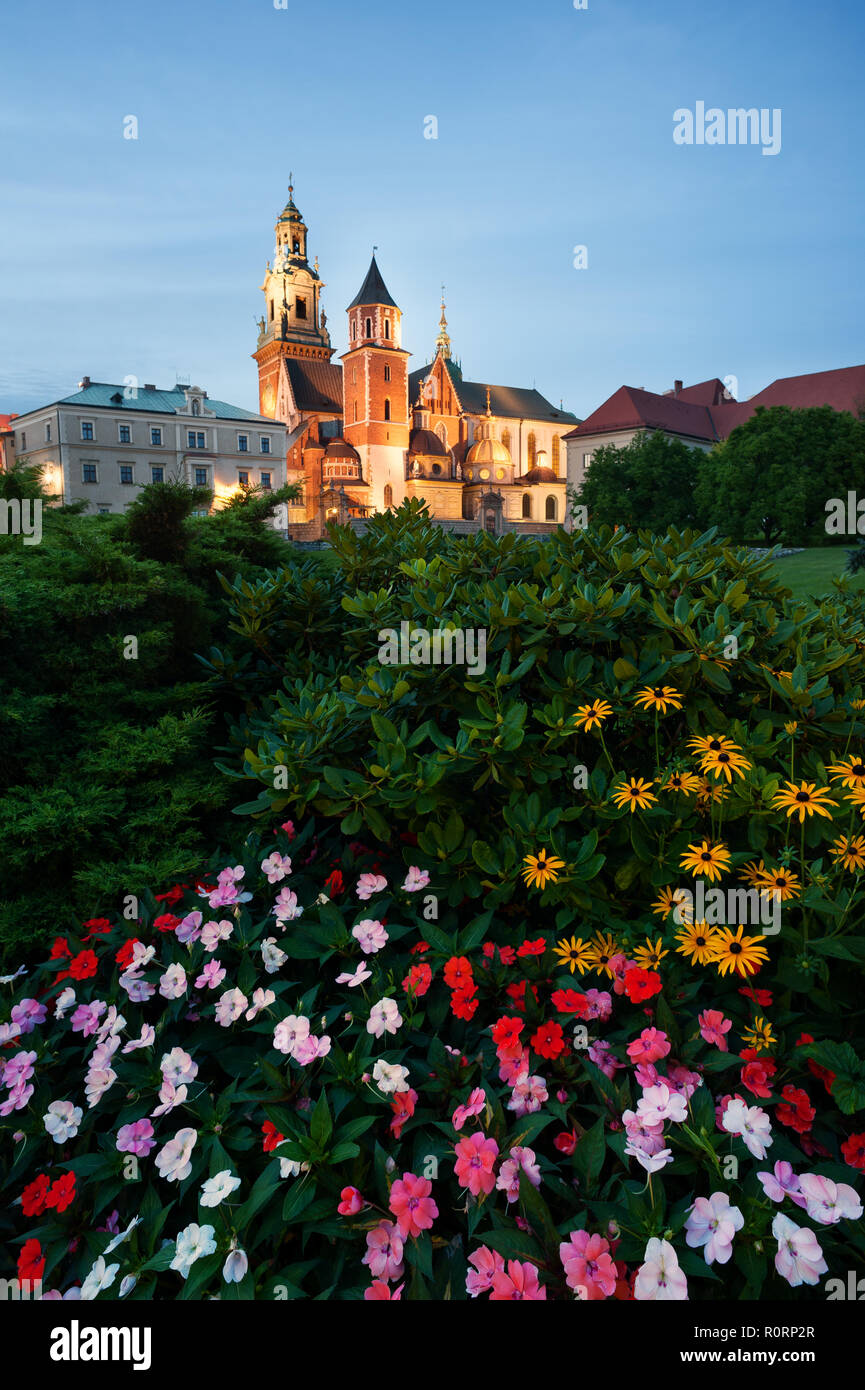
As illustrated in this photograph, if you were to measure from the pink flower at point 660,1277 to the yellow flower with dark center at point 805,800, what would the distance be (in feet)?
4.01

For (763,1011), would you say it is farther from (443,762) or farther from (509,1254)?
(443,762)

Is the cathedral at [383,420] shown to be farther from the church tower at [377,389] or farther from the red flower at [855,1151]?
the red flower at [855,1151]

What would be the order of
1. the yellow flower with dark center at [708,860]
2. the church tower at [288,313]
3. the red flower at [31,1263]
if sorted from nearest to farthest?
the red flower at [31,1263] → the yellow flower with dark center at [708,860] → the church tower at [288,313]

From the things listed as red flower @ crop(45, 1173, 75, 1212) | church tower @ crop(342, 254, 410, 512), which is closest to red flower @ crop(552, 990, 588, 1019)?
red flower @ crop(45, 1173, 75, 1212)

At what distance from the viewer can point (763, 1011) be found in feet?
7.88

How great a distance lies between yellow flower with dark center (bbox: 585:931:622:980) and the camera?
97.6 inches

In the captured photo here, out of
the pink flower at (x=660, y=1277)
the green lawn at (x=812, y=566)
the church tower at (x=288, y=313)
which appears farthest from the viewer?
the church tower at (x=288, y=313)

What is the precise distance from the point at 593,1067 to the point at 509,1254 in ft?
1.89

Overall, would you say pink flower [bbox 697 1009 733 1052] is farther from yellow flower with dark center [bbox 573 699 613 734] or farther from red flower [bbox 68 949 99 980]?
red flower [bbox 68 949 99 980]

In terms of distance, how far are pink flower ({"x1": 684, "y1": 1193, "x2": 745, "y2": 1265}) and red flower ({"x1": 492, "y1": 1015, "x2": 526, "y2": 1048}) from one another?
2.00ft

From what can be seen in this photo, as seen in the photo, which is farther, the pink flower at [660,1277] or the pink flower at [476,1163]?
the pink flower at [476,1163]

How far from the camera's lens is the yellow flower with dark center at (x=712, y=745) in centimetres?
250

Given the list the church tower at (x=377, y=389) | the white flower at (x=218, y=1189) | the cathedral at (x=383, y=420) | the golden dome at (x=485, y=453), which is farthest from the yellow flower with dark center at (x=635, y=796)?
the golden dome at (x=485, y=453)
